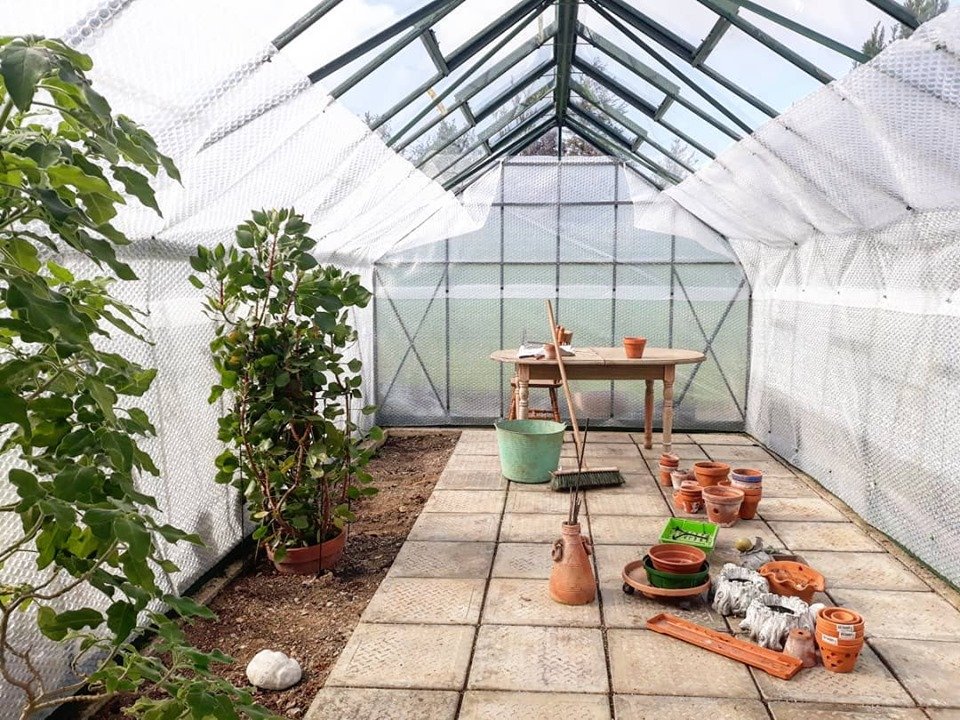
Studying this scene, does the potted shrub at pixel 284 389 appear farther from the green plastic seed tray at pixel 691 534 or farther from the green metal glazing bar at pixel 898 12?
the green metal glazing bar at pixel 898 12

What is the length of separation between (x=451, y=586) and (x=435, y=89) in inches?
102

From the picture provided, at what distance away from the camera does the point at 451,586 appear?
11.0 feet

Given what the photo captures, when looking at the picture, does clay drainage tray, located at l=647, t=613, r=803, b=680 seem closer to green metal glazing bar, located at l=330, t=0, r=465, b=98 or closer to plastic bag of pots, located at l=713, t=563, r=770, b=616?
plastic bag of pots, located at l=713, t=563, r=770, b=616

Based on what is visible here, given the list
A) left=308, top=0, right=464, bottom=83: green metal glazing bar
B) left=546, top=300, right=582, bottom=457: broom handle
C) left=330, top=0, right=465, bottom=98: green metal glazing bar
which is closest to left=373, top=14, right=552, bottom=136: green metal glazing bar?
left=330, top=0, right=465, bottom=98: green metal glazing bar

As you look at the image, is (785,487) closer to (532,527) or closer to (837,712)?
(532,527)

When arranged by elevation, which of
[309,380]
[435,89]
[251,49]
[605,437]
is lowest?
[605,437]

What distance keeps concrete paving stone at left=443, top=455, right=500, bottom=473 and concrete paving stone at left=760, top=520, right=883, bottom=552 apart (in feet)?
6.88

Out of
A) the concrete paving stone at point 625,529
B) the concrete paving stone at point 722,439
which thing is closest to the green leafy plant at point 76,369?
the concrete paving stone at point 625,529

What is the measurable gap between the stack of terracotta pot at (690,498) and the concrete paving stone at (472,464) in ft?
4.86

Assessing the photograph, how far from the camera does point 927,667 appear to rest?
2625 millimetres

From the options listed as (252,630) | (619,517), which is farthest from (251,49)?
(619,517)

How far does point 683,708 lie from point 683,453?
12.5 feet

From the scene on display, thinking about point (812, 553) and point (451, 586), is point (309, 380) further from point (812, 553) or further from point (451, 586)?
point (812, 553)

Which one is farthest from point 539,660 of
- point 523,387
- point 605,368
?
point 605,368
